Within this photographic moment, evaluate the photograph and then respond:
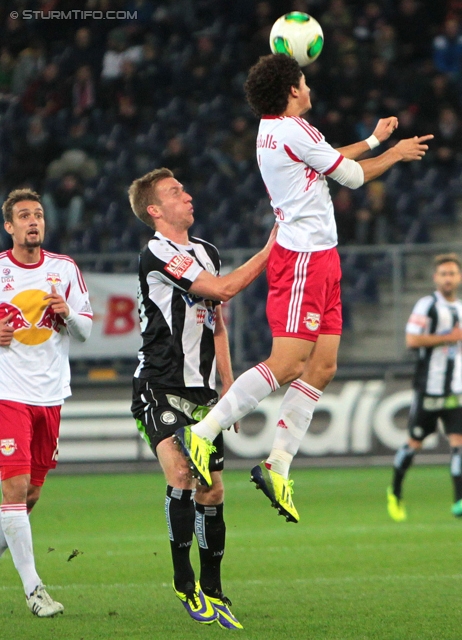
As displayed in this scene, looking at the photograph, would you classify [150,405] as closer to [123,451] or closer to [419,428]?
[419,428]

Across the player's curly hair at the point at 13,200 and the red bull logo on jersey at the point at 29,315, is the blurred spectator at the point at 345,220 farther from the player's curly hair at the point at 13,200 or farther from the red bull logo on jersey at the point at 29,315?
the red bull logo on jersey at the point at 29,315

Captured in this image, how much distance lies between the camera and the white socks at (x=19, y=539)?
18.8ft

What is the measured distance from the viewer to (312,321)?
5516 millimetres

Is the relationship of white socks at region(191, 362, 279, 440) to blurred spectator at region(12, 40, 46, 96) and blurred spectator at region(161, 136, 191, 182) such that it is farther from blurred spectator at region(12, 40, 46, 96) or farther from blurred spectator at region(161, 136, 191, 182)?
blurred spectator at region(12, 40, 46, 96)

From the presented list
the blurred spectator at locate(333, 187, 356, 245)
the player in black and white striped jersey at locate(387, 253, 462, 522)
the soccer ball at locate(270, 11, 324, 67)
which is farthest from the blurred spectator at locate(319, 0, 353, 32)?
the soccer ball at locate(270, 11, 324, 67)

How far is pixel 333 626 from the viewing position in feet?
17.3

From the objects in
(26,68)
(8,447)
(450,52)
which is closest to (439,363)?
(8,447)

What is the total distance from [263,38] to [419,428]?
912 cm

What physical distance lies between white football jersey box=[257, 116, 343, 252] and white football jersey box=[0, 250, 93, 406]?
1.45 m

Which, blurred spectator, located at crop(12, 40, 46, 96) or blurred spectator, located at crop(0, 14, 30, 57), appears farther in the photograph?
blurred spectator, located at crop(0, 14, 30, 57)

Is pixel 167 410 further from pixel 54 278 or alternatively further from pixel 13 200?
pixel 13 200

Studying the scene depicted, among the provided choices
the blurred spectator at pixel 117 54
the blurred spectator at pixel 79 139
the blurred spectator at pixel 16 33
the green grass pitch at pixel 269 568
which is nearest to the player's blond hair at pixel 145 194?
the green grass pitch at pixel 269 568

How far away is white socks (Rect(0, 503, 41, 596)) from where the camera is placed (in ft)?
18.8

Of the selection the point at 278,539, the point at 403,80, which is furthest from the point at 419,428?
the point at 403,80
